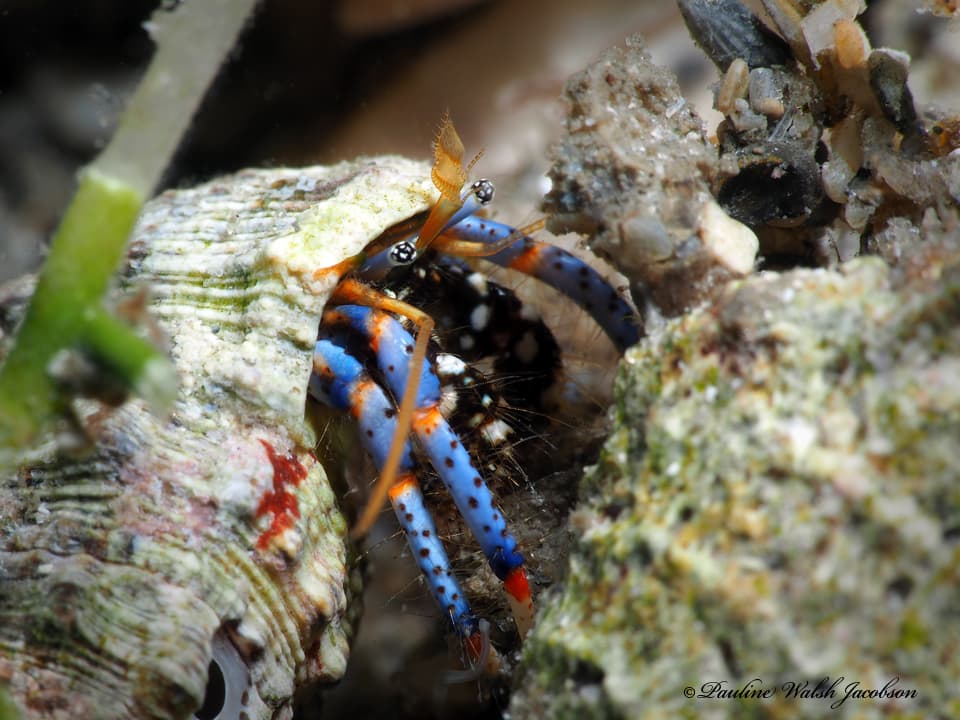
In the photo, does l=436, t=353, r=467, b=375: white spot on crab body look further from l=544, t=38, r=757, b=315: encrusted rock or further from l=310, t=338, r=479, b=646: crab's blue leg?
l=544, t=38, r=757, b=315: encrusted rock

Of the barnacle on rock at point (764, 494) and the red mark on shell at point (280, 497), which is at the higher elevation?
the red mark on shell at point (280, 497)

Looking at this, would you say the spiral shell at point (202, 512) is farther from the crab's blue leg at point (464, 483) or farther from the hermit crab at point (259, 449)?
the crab's blue leg at point (464, 483)

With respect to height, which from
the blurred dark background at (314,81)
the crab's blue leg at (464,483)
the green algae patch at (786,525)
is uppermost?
the blurred dark background at (314,81)

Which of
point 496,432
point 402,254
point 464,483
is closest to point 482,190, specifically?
point 402,254

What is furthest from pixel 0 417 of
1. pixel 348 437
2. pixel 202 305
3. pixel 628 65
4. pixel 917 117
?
pixel 917 117

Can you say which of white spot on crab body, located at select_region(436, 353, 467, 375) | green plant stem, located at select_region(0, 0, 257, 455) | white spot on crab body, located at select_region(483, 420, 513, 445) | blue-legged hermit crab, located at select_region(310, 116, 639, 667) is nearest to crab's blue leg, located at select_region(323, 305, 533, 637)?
blue-legged hermit crab, located at select_region(310, 116, 639, 667)

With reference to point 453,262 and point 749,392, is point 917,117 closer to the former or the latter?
point 749,392

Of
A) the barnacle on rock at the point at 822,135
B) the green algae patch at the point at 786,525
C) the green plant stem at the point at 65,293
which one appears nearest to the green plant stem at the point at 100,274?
the green plant stem at the point at 65,293
